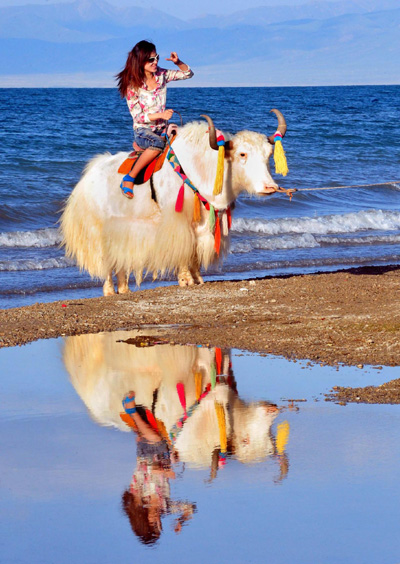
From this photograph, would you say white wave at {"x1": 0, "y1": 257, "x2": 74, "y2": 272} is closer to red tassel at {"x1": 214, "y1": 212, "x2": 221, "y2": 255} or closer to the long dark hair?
red tassel at {"x1": 214, "y1": 212, "x2": 221, "y2": 255}

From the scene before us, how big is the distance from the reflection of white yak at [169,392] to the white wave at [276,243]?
5.43 meters

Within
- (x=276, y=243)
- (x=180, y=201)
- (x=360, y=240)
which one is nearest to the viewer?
(x=180, y=201)

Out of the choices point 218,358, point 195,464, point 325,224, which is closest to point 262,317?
point 218,358

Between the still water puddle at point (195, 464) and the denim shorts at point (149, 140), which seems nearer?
Answer: the still water puddle at point (195, 464)

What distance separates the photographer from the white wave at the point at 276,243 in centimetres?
1095

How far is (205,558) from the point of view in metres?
2.74

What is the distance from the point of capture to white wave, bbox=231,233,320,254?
10945 mm

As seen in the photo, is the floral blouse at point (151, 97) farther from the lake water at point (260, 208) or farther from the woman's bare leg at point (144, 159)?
the lake water at point (260, 208)

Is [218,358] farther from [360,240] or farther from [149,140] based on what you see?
[360,240]

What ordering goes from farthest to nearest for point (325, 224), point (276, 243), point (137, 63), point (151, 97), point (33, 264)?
point (325, 224) → point (276, 243) → point (33, 264) → point (151, 97) → point (137, 63)

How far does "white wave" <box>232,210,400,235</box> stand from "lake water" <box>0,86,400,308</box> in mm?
16

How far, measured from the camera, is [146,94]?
6848 millimetres

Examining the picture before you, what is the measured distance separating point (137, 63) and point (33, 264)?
346cm

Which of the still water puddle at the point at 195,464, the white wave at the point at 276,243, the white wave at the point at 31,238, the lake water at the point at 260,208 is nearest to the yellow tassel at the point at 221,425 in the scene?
the still water puddle at the point at 195,464
